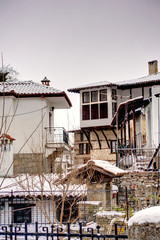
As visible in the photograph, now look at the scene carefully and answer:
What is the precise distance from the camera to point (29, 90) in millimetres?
21234

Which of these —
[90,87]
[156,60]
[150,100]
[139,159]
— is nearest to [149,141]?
[150,100]

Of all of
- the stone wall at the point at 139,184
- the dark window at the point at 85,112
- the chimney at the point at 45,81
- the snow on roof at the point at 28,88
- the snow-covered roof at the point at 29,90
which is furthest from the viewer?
the dark window at the point at 85,112

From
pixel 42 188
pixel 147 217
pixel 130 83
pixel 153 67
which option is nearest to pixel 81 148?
pixel 130 83

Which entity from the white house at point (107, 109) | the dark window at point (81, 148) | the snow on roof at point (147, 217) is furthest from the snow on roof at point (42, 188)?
the dark window at point (81, 148)

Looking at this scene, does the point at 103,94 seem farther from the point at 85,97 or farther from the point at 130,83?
the point at 130,83

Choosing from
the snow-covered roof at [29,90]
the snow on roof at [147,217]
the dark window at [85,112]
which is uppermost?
the snow-covered roof at [29,90]

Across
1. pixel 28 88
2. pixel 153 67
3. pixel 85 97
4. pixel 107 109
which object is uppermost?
pixel 153 67

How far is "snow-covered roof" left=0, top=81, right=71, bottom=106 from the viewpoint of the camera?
2035 centimetres

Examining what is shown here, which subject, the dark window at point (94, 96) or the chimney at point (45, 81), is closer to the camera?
the chimney at point (45, 81)

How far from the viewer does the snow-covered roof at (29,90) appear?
20355 millimetres

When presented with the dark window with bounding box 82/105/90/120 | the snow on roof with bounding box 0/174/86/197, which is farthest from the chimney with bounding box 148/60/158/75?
the snow on roof with bounding box 0/174/86/197

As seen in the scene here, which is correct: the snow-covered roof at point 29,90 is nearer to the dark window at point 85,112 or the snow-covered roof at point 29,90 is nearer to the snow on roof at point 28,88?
the snow on roof at point 28,88

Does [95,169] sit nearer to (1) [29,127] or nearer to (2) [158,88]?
(2) [158,88]

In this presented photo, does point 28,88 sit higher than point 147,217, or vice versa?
point 28,88
